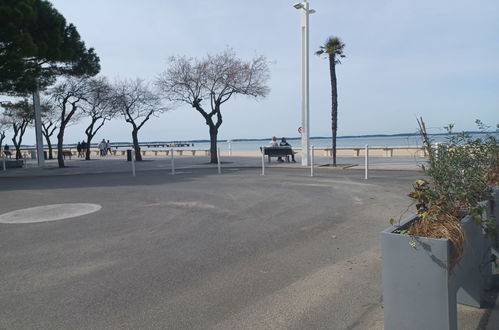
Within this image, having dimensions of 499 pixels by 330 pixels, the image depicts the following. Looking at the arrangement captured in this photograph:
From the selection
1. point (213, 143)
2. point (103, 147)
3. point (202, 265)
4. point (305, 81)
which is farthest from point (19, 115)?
point (202, 265)

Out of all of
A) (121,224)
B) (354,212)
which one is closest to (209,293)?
(121,224)

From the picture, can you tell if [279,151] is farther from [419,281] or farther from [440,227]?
[419,281]

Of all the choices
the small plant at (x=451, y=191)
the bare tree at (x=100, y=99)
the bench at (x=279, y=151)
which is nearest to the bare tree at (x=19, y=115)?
the bare tree at (x=100, y=99)

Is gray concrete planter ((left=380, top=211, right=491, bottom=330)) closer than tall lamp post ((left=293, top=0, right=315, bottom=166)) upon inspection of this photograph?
Yes

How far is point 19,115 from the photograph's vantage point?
37.0 metres

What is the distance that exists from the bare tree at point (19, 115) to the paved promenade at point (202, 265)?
30.2 meters

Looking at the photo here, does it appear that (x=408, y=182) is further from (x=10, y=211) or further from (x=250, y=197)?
(x=10, y=211)

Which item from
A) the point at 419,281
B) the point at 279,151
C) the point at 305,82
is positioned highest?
the point at 305,82

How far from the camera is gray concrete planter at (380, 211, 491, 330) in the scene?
2.74m

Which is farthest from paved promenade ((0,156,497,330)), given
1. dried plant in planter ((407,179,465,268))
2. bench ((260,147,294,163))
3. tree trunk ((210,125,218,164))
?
tree trunk ((210,125,218,164))

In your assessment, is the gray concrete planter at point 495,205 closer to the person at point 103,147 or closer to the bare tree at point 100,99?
the bare tree at point 100,99

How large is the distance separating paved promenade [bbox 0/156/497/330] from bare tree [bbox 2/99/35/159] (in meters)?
30.2

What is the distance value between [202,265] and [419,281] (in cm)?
293

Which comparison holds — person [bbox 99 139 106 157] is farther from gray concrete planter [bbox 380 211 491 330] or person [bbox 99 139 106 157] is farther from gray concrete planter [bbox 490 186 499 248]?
gray concrete planter [bbox 380 211 491 330]
